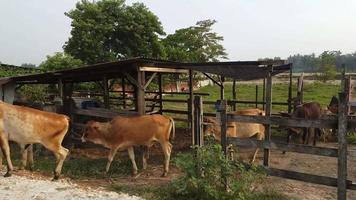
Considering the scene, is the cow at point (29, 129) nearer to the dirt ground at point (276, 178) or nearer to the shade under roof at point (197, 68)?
the dirt ground at point (276, 178)

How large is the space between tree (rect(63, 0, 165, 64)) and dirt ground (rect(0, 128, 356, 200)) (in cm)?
1911

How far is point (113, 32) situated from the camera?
3262 cm

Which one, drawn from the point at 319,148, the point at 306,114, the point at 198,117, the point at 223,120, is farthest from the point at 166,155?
the point at 306,114

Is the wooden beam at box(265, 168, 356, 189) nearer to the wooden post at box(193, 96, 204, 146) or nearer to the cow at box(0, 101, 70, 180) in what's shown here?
the wooden post at box(193, 96, 204, 146)

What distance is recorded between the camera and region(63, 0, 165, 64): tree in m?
31.9

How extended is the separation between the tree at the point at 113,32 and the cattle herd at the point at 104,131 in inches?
800

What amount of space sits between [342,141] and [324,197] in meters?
1.81

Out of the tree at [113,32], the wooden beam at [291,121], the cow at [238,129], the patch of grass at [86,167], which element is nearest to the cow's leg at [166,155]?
the patch of grass at [86,167]

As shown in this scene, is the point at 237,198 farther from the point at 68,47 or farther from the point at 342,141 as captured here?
the point at 68,47

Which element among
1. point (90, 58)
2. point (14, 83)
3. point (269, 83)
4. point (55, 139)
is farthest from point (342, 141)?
point (90, 58)

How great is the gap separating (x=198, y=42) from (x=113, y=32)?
1891 centimetres

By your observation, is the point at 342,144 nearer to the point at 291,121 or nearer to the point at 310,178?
the point at 310,178

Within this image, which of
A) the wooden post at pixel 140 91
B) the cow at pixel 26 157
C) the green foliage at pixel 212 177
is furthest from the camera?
the wooden post at pixel 140 91

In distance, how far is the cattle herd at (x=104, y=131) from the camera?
862 centimetres
